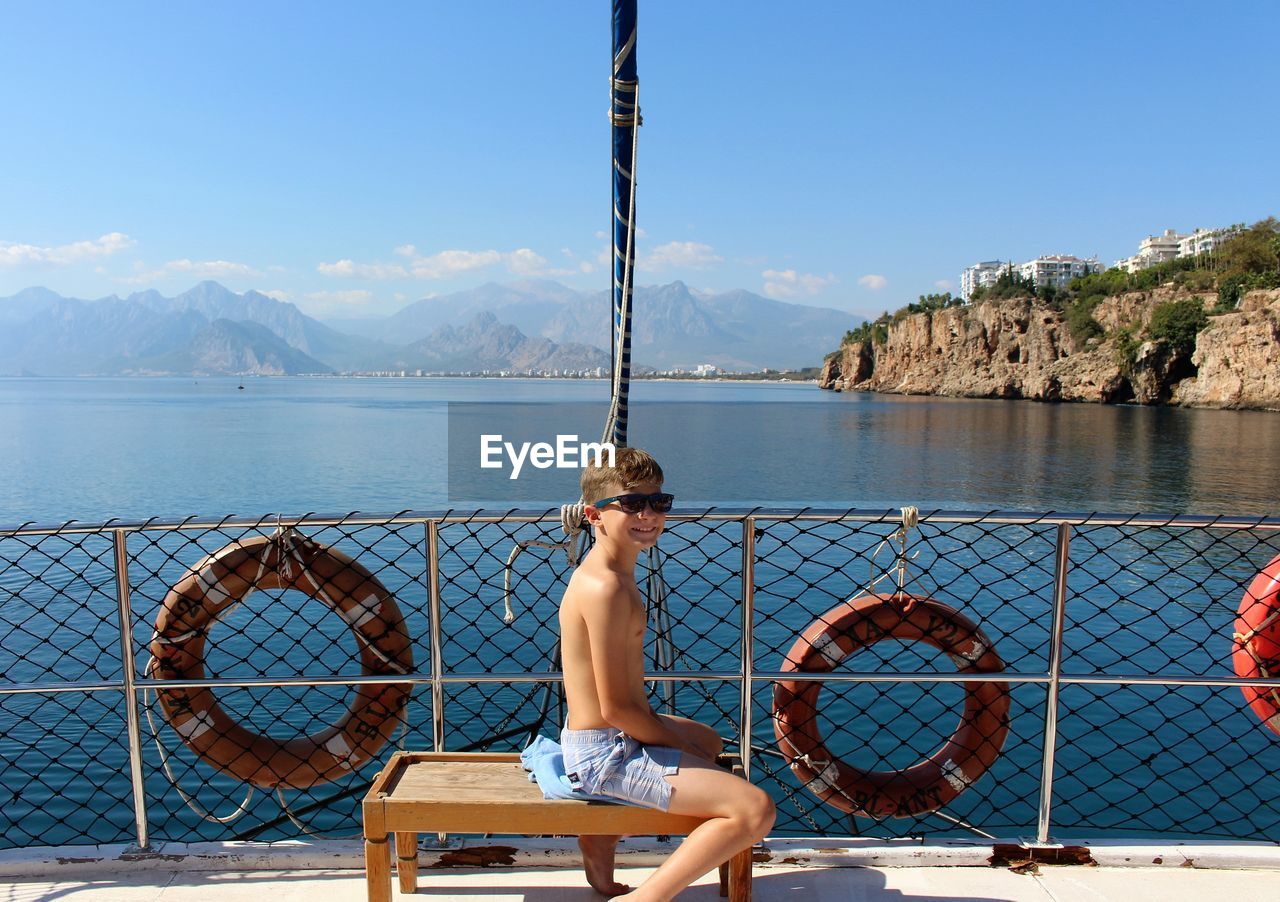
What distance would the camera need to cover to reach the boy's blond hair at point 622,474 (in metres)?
2.34

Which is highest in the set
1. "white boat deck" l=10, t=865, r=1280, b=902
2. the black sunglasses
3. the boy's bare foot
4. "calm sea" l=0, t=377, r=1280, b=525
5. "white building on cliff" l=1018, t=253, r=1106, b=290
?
"white building on cliff" l=1018, t=253, r=1106, b=290

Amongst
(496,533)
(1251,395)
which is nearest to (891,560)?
(496,533)

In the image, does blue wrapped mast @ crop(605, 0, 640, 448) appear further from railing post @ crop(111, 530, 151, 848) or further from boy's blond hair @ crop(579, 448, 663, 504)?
railing post @ crop(111, 530, 151, 848)

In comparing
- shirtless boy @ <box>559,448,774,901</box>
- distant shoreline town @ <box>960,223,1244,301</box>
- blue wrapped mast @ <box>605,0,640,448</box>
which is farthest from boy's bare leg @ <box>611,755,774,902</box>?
distant shoreline town @ <box>960,223,1244,301</box>

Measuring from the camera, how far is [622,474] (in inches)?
92.0

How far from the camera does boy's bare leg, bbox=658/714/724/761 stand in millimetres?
2557

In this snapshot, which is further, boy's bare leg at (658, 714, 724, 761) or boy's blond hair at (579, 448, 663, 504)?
boy's bare leg at (658, 714, 724, 761)

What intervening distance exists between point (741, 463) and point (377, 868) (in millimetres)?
35846

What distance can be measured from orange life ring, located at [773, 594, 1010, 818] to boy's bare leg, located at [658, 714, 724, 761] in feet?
1.36

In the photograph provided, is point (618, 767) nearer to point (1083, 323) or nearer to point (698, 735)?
point (698, 735)

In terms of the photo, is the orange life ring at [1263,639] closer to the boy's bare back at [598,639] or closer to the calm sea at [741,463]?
the boy's bare back at [598,639]

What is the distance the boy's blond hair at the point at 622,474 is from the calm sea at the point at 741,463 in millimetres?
11496

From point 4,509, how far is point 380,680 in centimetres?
2508

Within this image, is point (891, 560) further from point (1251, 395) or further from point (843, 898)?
point (1251, 395)
